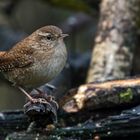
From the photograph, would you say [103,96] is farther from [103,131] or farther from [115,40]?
[115,40]

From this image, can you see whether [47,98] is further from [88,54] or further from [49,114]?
[88,54]

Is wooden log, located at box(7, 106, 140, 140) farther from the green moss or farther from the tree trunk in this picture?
the tree trunk

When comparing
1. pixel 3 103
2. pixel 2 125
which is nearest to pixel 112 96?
pixel 2 125

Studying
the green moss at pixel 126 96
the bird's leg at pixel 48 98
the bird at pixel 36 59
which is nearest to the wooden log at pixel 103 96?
the green moss at pixel 126 96

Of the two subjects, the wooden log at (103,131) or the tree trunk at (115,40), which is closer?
the wooden log at (103,131)

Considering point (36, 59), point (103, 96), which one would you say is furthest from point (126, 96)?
point (36, 59)

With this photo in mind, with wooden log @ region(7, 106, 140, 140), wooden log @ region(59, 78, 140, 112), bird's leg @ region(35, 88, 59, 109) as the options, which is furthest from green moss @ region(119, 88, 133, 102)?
bird's leg @ region(35, 88, 59, 109)

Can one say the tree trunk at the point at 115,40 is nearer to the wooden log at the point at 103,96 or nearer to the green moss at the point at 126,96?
the wooden log at the point at 103,96

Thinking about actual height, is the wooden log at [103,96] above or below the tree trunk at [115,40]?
below
